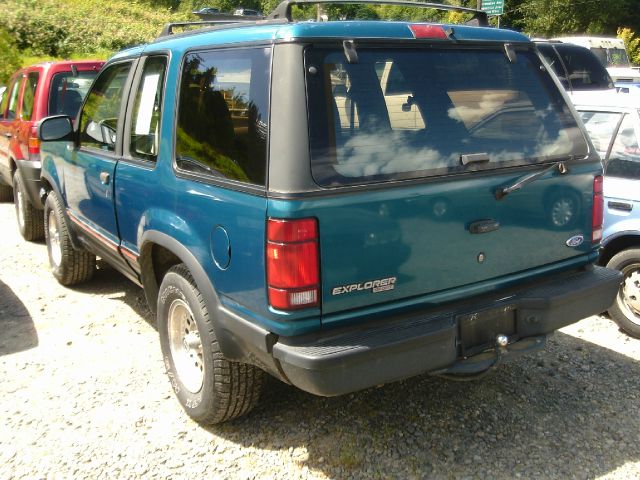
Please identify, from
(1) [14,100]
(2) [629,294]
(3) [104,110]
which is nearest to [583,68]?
(2) [629,294]

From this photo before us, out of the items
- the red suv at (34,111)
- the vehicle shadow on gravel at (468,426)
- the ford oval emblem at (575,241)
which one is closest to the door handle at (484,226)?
the ford oval emblem at (575,241)

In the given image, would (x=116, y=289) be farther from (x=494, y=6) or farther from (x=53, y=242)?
(x=494, y=6)

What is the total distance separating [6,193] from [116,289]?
4670 millimetres

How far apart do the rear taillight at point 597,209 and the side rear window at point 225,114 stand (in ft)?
5.84

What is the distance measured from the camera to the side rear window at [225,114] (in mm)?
2623

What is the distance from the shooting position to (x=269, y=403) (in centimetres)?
358

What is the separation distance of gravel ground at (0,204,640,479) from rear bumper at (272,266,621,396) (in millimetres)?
557

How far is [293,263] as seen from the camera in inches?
96.5

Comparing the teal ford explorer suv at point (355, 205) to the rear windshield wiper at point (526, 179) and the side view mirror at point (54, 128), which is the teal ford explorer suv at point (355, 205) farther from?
→ the side view mirror at point (54, 128)

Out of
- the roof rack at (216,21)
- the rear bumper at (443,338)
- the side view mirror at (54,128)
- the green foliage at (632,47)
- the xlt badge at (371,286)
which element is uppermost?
the green foliage at (632,47)

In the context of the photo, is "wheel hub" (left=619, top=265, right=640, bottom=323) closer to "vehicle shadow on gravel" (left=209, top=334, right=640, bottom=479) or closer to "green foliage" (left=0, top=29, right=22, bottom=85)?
"vehicle shadow on gravel" (left=209, top=334, right=640, bottom=479)

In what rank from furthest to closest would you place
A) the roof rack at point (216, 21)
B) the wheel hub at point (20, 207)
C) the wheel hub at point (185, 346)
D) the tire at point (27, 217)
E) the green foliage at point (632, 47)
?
the green foliage at point (632, 47) → the wheel hub at point (20, 207) → the tire at point (27, 217) → the roof rack at point (216, 21) → the wheel hub at point (185, 346)

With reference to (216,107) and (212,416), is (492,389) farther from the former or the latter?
(216,107)

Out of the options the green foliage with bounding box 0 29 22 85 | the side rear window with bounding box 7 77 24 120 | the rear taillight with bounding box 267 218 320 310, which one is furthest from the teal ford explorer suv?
the green foliage with bounding box 0 29 22 85
